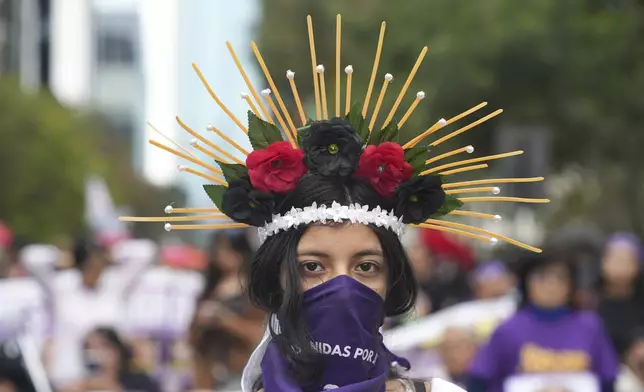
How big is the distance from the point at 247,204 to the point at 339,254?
10.7 inches

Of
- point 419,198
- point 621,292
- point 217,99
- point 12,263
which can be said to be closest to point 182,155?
point 217,99

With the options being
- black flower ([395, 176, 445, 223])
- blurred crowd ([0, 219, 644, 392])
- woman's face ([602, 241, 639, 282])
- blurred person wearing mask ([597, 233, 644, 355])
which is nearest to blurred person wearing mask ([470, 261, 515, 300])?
blurred crowd ([0, 219, 644, 392])

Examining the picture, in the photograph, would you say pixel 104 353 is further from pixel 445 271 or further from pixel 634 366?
pixel 445 271

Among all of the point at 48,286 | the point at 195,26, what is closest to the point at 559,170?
the point at 48,286

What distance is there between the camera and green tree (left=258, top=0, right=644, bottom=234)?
20547mm

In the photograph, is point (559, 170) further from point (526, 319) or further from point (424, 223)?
point (424, 223)

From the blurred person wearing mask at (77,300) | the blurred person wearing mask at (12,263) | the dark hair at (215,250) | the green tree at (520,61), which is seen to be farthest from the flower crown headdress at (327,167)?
the green tree at (520,61)

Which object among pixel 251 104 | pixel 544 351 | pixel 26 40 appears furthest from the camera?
pixel 26 40

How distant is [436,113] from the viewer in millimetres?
22344

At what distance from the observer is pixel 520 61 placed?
21750mm

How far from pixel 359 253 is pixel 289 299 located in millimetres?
205

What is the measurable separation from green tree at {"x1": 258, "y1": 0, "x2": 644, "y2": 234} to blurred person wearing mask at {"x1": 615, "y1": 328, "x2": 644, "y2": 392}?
1060 centimetres

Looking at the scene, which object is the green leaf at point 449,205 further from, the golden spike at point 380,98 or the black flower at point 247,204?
the black flower at point 247,204

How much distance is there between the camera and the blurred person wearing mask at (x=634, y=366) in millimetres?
7977
